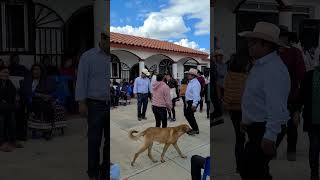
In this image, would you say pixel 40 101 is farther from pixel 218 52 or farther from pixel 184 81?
pixel 218 52

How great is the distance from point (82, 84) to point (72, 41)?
0.62ft

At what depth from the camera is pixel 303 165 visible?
6.91 ft

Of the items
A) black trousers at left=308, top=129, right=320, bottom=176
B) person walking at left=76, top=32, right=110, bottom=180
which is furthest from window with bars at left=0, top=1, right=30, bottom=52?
black trousers at left=308, top=129, right=320, bottom=176

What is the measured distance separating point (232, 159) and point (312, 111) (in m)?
0.54

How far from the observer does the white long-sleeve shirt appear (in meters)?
1.60

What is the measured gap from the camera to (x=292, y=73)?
1.80 metres

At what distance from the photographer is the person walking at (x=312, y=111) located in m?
1.95

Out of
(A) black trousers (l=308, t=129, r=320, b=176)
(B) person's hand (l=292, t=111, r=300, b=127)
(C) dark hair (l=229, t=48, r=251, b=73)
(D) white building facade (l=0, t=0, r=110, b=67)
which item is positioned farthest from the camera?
(A) black trousers (l=308, t=129, r=320, b=176)

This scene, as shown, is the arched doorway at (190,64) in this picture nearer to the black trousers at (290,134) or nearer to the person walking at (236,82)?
the person walking at (236,82)

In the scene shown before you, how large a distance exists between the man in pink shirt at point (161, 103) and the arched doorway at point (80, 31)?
335 millimetres

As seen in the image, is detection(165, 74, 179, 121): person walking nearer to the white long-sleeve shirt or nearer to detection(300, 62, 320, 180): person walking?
the white long-sleeve shirt

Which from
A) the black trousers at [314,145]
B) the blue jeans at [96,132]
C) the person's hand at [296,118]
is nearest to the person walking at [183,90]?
the blue jeans at [96,132]

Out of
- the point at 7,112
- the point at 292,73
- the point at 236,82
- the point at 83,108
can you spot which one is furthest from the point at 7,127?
the point at 292,73

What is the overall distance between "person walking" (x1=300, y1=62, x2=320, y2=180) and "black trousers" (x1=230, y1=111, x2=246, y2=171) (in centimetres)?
38
